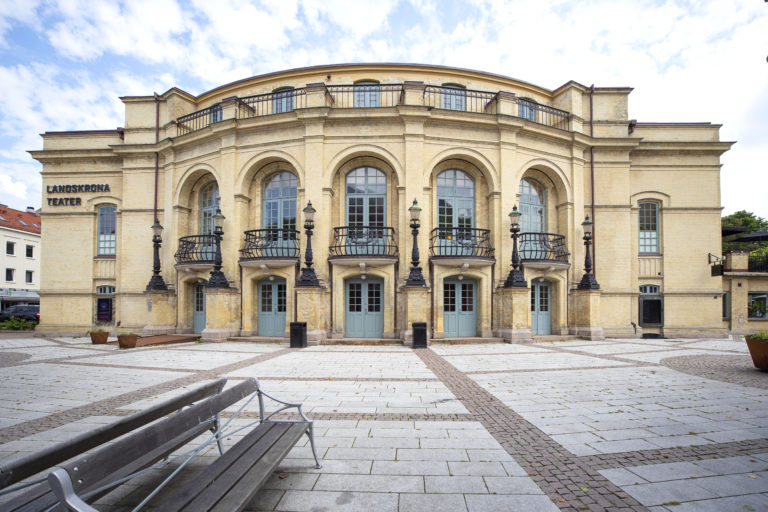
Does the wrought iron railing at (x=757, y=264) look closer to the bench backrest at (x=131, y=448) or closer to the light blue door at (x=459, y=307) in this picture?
the light blue door at (x=459, y=307)

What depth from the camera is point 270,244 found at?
648 inches

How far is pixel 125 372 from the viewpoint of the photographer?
8633 millimetres

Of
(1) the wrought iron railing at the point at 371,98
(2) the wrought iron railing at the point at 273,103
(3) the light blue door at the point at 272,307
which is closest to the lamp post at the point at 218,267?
(3) the light blue door at the point at 272,307

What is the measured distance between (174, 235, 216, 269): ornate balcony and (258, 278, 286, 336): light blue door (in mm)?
2873

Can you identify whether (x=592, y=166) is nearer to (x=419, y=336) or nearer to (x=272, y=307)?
(x=419, y=336)

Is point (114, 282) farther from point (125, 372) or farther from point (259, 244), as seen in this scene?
point (125, 372)

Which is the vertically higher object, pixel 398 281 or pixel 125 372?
pixel 398 281

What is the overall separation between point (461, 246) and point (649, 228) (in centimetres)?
1075

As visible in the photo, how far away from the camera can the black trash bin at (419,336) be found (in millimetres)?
13430

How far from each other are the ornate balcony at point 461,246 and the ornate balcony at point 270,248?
5842mm

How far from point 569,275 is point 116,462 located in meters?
18.1

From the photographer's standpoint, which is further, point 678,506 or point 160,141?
point 160,141

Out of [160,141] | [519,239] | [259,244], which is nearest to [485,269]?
[519,239]

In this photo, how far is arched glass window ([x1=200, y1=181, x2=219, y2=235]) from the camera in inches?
730
